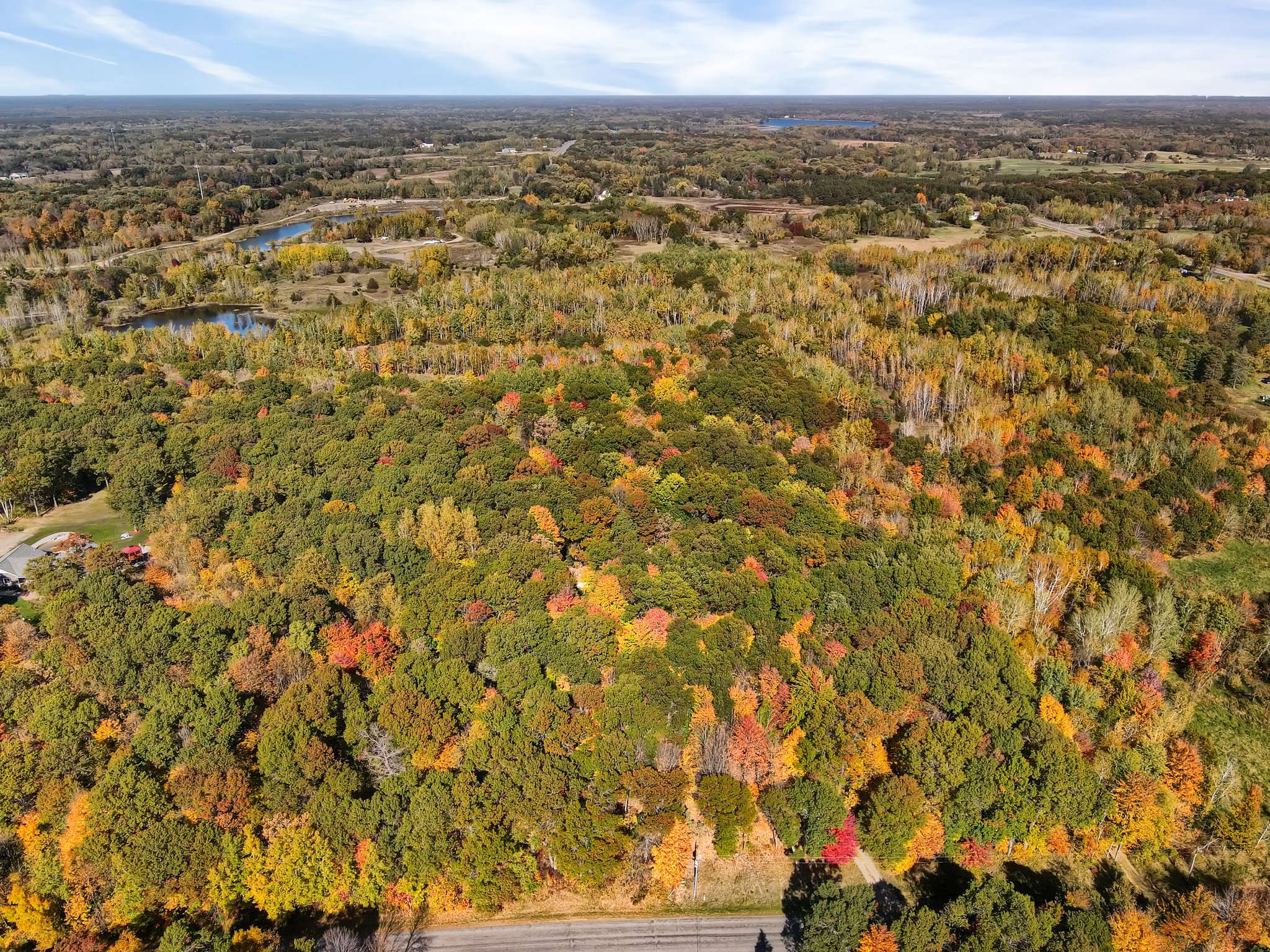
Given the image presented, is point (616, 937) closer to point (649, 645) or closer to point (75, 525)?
point (649, 645)

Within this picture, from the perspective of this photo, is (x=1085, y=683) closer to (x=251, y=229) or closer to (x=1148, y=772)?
(x=1148, y=772)

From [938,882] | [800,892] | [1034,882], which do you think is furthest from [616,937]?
[1034,882]

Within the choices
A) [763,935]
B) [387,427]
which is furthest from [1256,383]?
[387,427]

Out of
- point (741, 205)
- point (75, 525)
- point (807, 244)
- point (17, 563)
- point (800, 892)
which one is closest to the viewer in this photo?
point (800, 892)

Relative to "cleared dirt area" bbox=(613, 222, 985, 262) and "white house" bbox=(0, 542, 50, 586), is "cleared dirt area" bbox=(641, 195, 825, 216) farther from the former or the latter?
"white house" bbox=(0, 542, 50, 586)

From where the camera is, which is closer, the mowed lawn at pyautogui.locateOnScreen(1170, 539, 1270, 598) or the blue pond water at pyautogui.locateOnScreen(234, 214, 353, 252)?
the mowed lawn at pyautogui.locateOnScreen(1170, 539, 1270, 598)

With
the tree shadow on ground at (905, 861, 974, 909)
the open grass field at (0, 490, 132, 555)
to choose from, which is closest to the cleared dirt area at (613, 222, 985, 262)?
the open grass field at (0, 490, 132, 555)
